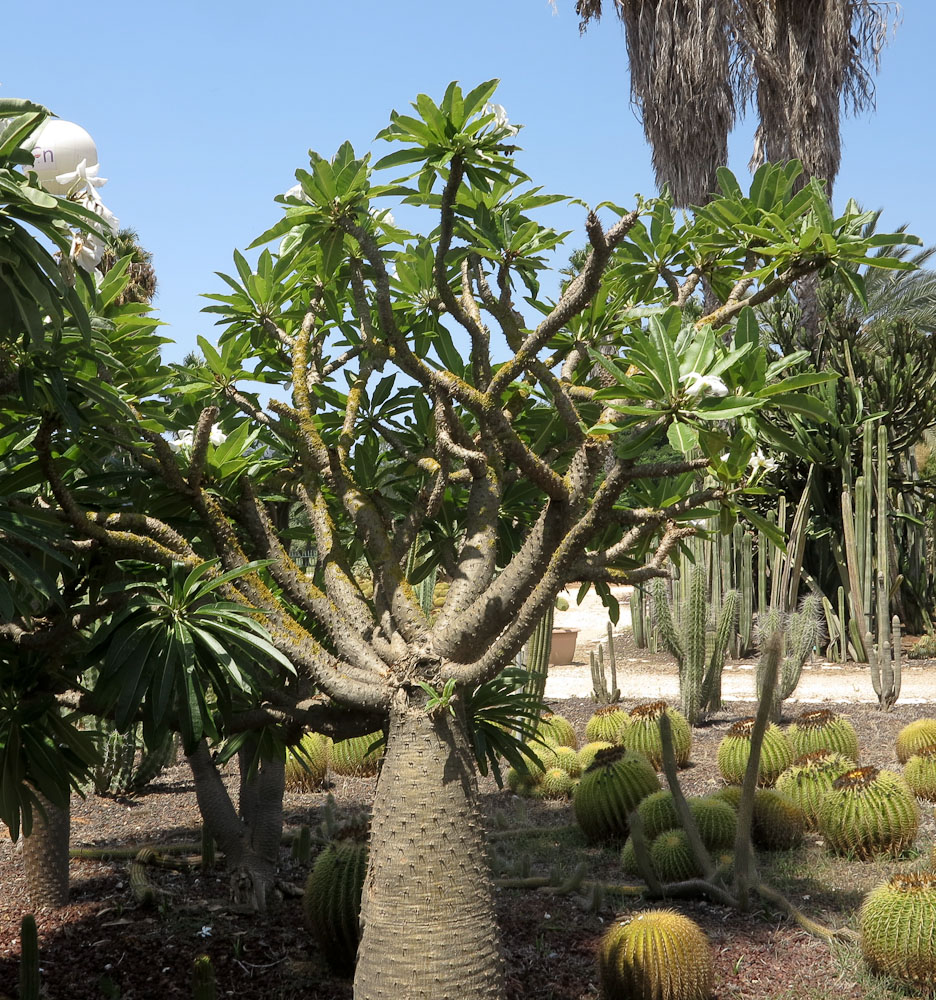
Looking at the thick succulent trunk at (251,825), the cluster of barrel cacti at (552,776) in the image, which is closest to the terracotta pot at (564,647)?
the cluster of barrel cacti at (552,776)

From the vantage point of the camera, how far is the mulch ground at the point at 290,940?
3.94 meters

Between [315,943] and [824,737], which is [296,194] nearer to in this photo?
[315,943]

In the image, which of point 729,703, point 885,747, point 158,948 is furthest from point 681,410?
point 729,703

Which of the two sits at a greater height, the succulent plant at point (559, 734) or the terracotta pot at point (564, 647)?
the terracotta pot at point (564, 647)

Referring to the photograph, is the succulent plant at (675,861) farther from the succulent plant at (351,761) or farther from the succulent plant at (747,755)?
the succulent plant at (351,761)

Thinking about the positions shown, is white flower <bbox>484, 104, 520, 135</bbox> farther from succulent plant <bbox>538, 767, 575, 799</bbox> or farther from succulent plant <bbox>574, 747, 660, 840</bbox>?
succulent plant <bbox>538, 767, 575, 799</bbox>

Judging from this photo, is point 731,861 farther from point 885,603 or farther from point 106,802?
point 885,603

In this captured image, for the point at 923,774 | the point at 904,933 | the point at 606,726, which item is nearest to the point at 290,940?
the point at 904,933

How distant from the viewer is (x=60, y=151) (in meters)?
2.64

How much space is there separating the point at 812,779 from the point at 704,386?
4688 millimetres

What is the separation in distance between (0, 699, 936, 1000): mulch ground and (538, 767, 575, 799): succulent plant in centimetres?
108

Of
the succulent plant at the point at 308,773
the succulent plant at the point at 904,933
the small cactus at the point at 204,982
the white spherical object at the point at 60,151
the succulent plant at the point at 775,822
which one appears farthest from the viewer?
the succulent plant at the point at 308,773

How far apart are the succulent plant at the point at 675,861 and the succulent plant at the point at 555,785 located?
2224 millimetres

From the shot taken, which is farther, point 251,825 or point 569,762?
point 569,762
